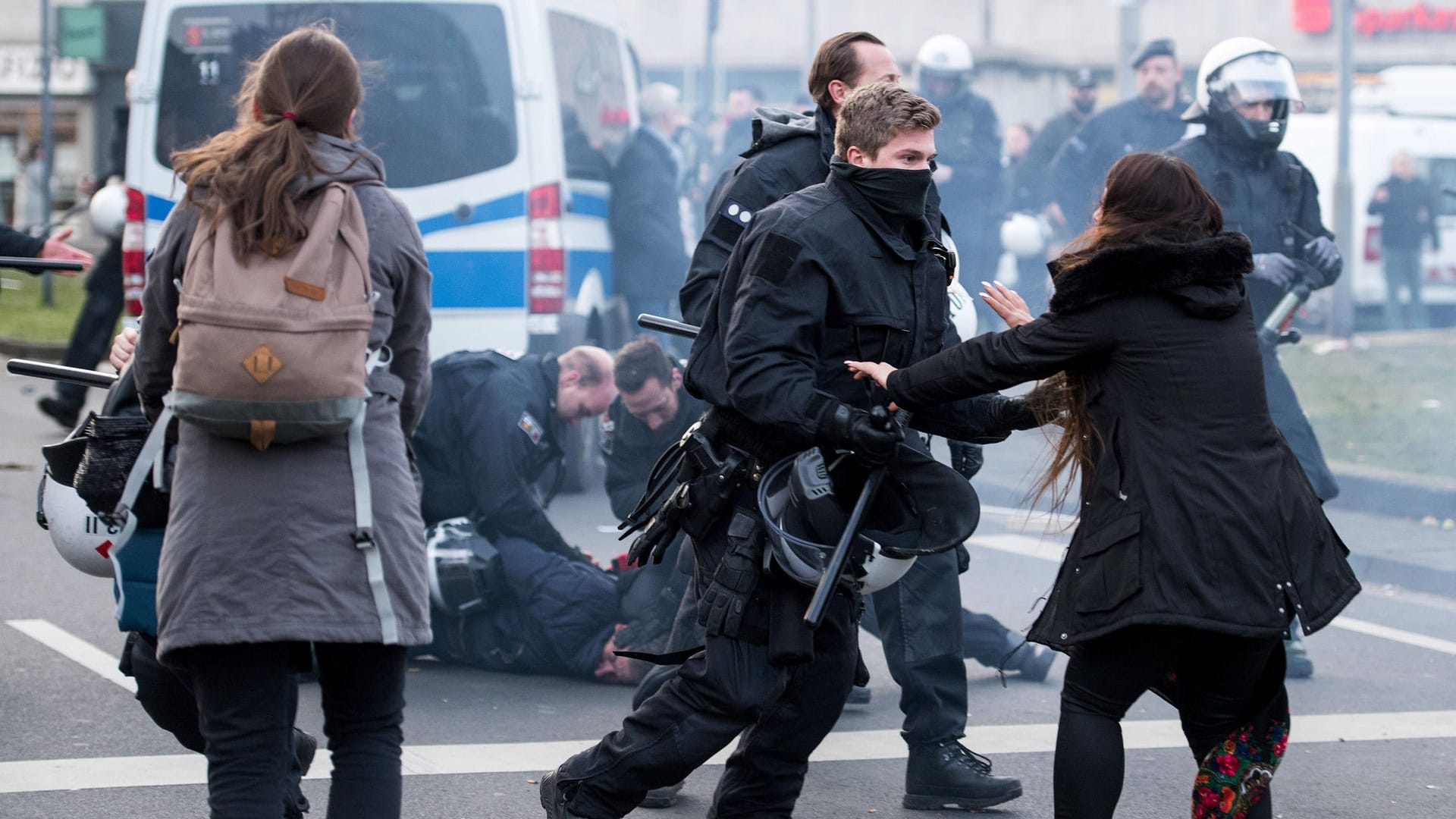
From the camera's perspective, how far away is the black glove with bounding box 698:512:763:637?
336cm

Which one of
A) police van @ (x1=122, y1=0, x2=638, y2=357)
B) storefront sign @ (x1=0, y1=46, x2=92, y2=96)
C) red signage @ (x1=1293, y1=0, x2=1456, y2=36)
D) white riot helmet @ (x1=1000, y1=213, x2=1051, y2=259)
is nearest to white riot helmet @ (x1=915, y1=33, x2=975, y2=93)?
white riot helmet @ (x1=1000, y1=213, x2=1051, y2=259)

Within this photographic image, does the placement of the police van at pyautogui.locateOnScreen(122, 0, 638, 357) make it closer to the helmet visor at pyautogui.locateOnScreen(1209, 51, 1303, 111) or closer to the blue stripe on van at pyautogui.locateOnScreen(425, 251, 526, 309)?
the blue stripe on van at pyautogui.locateOnScreen(425, 251, 526, 309)

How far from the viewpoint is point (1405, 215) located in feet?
55.3

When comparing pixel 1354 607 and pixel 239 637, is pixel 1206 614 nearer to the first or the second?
pixel 239 637

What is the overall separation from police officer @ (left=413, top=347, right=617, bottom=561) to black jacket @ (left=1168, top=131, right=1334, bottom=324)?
2387 millimetres

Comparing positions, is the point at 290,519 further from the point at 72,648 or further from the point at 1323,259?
the point at 1323,259

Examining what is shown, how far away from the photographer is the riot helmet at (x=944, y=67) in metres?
11.9

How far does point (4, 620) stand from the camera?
610cm

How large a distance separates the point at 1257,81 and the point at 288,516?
435 cm

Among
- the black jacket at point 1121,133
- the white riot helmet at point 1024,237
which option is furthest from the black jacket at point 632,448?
the white riot helmet at point 1024,237

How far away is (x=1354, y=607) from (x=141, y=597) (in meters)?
5.16

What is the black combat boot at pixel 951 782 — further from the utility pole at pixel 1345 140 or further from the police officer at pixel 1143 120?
the utility pole at pixel 1345 140

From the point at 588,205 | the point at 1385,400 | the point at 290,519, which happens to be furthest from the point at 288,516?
the point at 1385,400

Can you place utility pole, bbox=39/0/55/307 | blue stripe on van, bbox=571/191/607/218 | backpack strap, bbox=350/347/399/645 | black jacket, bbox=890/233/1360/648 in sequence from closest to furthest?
backpack strap, bbox=350/347/399/645 → black jacket, bbox=890/233/1360/648 → blue stripe on van, bbox=571/191/607/218 → utility pole, bbox=39/0/55/307
